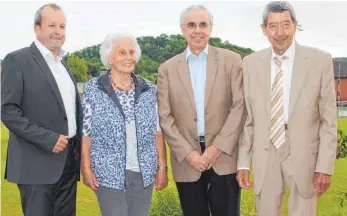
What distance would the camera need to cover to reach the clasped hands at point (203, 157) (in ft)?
13.1

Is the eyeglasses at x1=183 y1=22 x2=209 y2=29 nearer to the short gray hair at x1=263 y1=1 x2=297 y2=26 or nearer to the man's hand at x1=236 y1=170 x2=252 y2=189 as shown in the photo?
the short gray hair at x1=263 y1=1 x2=297 y2=26

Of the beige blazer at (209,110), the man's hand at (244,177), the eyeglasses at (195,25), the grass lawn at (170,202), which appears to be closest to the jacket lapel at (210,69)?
the beige blazer at (209,110)

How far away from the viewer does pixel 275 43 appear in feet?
12.3

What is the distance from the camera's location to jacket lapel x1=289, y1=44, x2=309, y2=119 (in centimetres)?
371

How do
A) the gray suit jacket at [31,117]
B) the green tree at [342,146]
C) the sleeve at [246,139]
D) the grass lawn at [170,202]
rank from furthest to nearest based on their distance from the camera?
the green tree at [342,146], the grass lawn at [170,202], the sleeve at [246,139], the gray suit jacket at [31,117]

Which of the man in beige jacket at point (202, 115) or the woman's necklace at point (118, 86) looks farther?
the man in beige jacket at point (202, 115)

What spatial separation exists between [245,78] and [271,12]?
53cm

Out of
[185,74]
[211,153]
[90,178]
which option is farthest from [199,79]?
[90,178]

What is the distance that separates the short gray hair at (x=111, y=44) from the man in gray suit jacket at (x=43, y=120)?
386mm

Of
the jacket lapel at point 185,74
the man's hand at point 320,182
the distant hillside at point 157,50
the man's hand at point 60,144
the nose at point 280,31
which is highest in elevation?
the distant hillside at point 157,50

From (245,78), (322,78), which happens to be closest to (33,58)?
(245,78)

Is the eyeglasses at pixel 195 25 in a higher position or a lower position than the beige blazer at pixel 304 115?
higher

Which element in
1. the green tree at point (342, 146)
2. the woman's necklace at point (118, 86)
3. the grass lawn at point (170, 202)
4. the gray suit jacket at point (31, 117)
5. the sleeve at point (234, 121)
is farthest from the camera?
the green tree at point (342, 146)

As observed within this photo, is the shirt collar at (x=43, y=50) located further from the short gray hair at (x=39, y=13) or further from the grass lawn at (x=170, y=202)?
the grass lawn at (x=170, y=202)
